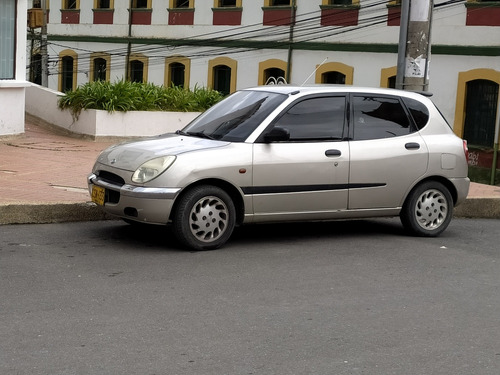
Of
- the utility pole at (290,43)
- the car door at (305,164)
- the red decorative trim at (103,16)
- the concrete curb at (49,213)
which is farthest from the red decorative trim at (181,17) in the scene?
the car door at (305,164)

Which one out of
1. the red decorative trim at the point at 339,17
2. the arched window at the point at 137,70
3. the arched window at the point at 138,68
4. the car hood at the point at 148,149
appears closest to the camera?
the car hood at the point at 148,149

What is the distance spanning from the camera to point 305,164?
9.77 m

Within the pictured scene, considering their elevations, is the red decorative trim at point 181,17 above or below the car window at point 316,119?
above

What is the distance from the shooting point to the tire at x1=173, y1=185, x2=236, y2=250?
9.16 meters

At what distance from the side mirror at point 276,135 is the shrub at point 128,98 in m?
10.0

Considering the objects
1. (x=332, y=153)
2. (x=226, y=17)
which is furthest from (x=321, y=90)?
(x=226, y=17)

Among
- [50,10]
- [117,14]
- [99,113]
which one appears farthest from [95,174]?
[50,10]

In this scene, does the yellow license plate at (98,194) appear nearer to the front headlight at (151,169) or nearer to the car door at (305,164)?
the front headlight at (151,169)

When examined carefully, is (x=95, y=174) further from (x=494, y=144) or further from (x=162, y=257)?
(x=494, y=144)

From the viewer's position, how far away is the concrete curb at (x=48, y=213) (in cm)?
1023

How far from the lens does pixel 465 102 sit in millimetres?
27625

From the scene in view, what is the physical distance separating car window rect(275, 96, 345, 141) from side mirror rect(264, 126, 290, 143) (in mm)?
178

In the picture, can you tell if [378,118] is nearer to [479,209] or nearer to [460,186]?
[460,186]

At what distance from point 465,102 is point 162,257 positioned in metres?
20.0
